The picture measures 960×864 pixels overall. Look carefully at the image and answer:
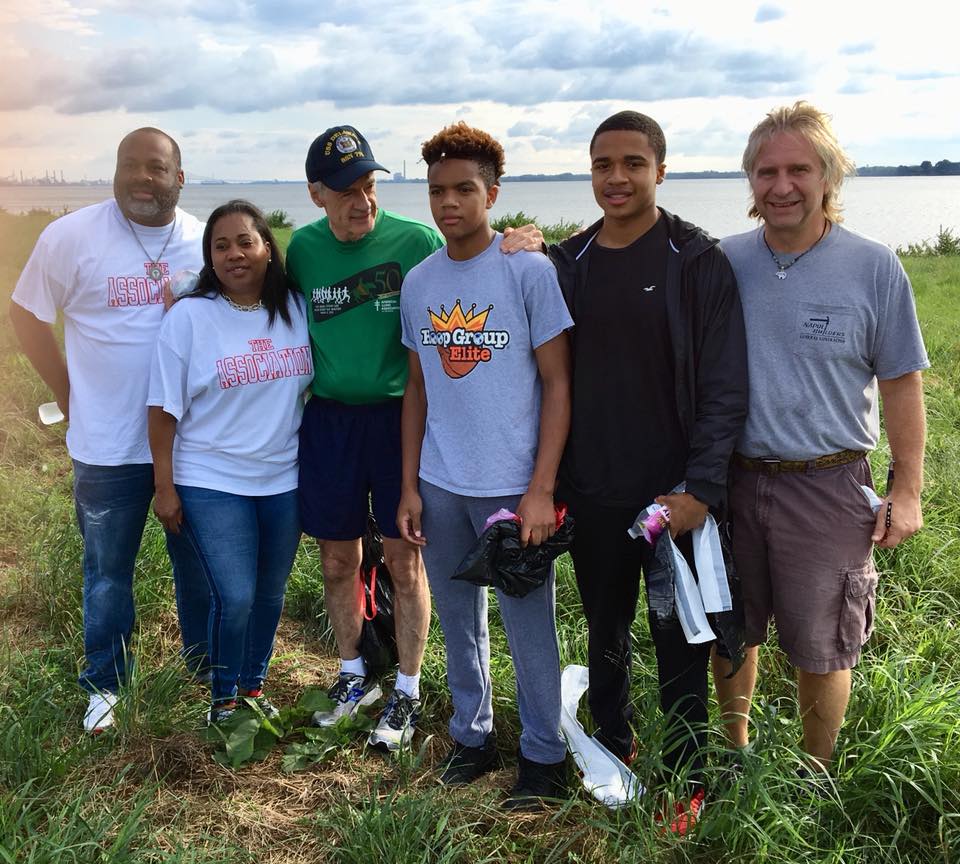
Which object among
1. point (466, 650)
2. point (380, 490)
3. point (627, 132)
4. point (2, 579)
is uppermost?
point (627, 132)

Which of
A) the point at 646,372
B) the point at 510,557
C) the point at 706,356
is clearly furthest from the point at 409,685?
the point at 706,356

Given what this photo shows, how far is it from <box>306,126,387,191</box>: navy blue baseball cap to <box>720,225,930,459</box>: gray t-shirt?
134cm

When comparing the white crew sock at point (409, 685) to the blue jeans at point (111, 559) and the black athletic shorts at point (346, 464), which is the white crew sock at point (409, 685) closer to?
the black athletic shorts at point (346, 464)

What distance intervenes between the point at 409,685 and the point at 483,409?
132 cm

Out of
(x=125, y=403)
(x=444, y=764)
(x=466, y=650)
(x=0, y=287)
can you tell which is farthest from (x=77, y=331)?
(x=0, y=287)

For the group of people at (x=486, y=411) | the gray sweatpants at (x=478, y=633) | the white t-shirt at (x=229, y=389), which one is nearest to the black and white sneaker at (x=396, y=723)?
the group of people at (x=486, y=411)

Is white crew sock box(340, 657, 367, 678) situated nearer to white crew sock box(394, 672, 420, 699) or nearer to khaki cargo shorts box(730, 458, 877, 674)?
white crew sock box(394, 672, 420, 699)

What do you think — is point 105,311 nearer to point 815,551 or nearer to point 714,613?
point 714,613

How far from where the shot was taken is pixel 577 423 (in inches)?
105

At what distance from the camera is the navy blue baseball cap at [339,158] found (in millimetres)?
3070

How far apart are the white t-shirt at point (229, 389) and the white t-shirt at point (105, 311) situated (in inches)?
8.4

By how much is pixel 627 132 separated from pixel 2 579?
4.09 metres

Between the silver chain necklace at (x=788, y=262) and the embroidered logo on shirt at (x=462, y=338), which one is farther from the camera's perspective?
the embroidered logo on shirt at (x=462, y=338)

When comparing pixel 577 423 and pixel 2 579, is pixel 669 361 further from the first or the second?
pixel 2 579
